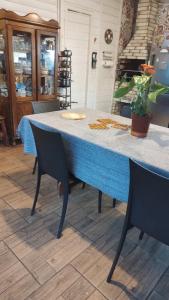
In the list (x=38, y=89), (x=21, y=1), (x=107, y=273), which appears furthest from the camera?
(x=38, y=89)

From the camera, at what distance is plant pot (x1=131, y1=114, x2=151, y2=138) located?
1.65 meters

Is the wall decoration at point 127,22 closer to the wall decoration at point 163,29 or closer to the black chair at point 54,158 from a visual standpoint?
the wall decoration at point 163,29

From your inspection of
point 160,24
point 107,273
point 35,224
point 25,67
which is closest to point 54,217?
point 35,224

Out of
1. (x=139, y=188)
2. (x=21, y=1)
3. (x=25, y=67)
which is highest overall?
(x=21, y=1)

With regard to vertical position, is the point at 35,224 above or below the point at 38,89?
below

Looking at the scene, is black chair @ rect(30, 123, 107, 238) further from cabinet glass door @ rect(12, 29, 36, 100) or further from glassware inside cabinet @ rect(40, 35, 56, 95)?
glassware inside cabinet @ rect(40, 35, 56, 95)

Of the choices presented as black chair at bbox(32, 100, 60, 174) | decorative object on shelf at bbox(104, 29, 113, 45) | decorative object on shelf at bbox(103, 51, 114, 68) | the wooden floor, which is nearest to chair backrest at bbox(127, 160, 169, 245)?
the wooden floor

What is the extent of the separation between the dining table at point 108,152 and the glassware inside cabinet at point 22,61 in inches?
53.4

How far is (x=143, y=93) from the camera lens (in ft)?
5.23

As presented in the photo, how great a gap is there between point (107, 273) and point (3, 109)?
8.65 ft

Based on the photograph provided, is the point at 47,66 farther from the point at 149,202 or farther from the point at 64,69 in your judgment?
the point at 149,202

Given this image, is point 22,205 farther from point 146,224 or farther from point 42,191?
point 146,224

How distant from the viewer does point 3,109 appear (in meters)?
3.21

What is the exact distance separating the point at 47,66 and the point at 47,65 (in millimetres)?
15
